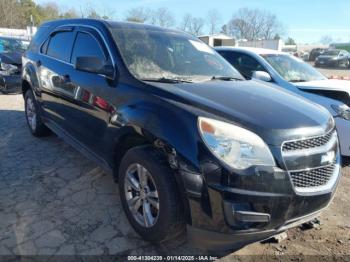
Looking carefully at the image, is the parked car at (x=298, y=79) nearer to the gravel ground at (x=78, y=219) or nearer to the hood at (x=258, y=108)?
the gravel ground at (x=78, y=219)

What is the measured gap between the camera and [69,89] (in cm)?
415

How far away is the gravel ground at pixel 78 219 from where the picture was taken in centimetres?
298

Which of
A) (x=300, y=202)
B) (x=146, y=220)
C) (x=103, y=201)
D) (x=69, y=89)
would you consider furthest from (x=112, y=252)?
(x=69, y=89)

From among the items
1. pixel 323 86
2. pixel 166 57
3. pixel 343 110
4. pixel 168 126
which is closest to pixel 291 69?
pixel 323 86

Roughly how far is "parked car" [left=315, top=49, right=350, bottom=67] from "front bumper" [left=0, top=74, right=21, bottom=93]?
29.4 metres

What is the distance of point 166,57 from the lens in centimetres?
367

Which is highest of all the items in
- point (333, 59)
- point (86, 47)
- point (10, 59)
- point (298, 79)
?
point (86, 47)

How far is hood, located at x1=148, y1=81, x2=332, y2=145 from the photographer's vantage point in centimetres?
254

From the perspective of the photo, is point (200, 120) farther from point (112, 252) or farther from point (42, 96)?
point (42, 96)

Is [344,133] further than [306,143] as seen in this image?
Yes

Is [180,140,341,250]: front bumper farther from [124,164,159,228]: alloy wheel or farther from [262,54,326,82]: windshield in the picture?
[262,54,326,82]: windshield

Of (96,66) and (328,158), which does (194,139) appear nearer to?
(328,158)

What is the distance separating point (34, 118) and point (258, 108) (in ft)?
13.9

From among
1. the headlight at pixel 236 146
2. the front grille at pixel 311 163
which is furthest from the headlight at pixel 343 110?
the headlight at pixel 236 146
